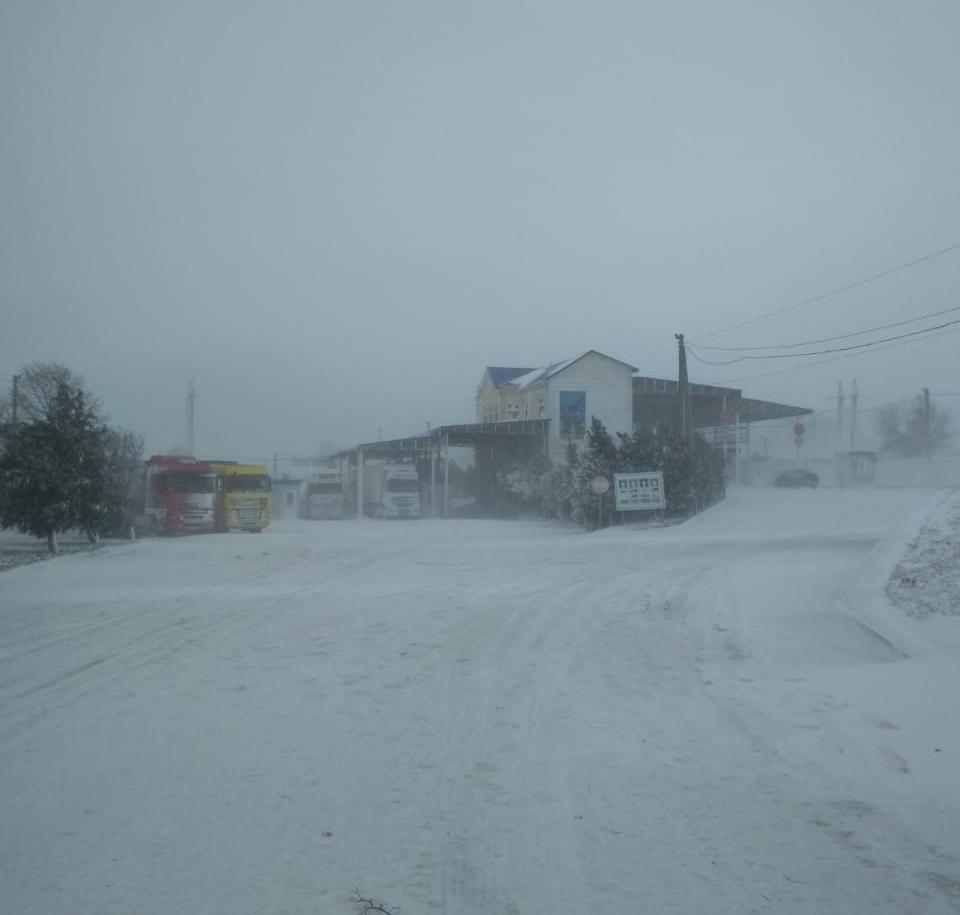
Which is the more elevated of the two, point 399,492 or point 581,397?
point 581,397

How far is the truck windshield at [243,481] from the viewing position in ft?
116

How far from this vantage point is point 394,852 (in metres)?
4.82

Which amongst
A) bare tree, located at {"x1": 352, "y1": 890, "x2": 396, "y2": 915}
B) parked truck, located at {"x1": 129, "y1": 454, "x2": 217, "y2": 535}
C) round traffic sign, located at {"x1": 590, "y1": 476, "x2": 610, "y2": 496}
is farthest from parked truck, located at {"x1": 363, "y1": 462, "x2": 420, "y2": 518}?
bare tree, located at {"x1": 352, "y1": 890, "x2": 396, "y2": 915}

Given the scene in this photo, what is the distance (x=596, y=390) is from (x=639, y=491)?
60.9 ft

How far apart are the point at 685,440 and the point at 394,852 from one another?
97.2 ft

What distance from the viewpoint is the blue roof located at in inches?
2384

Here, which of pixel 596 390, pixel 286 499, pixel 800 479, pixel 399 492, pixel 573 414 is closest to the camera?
pixel 399 492

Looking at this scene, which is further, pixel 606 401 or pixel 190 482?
pixel 606 401

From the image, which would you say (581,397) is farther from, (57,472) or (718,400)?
(57,472)

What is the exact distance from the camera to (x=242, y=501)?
3491 centimetres

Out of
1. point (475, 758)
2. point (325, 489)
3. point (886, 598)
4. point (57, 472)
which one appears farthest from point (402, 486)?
point (475, 758)

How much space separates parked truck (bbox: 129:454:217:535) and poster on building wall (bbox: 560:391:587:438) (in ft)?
69.6

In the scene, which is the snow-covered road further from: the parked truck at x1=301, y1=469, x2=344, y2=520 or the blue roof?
the blue roof

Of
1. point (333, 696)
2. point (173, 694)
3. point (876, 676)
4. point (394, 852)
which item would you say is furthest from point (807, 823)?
point (173, 694)
